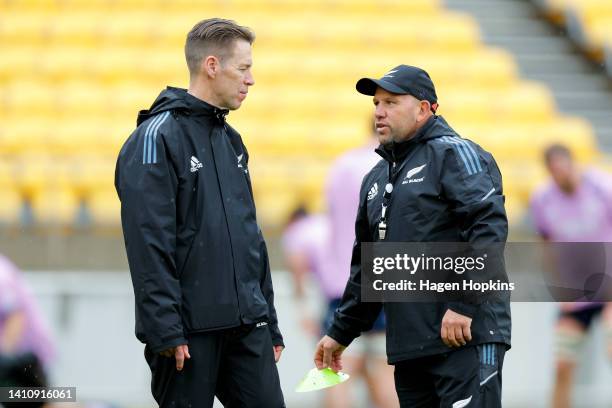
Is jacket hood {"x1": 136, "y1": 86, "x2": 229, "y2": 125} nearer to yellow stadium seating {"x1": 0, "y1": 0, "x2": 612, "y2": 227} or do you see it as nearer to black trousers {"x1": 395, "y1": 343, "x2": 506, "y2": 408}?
black trousers {"x1": 395, "y1": 343, "x2": 506, "y2": 408}

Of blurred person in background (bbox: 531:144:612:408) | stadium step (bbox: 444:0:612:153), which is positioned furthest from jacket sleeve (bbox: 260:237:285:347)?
stadium step (bbox: 444:0:612:153)

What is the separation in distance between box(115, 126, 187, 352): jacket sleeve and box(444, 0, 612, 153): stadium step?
8.50 meters

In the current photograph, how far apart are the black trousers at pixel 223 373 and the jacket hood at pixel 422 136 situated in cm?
83

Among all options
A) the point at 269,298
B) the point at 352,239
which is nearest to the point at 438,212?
the point at 269,298

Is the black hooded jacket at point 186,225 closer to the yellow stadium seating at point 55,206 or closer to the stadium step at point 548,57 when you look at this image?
the yellow stadium seating at point 55,206

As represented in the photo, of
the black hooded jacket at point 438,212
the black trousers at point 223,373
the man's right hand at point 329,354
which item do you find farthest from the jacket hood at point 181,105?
the man's right hand at point 329,354

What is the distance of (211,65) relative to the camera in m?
4.60

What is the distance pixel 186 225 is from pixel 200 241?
8cm

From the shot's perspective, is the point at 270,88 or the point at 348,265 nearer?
the point at 348,265

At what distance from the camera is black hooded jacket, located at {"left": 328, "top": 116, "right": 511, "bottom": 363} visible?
14.3 feet

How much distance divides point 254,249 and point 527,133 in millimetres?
7718

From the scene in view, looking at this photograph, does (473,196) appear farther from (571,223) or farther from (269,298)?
(571,223)

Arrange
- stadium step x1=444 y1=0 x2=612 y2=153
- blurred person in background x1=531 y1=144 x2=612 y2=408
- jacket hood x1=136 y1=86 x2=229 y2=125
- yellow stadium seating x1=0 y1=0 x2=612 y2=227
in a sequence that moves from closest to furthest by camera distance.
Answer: jacket hood x1=136 y1=86 x2=229 y2=125 < blurred person in background x1=531 y1=144 x2=612 y2=408 < yellow stadium seating x1=0 y1=0 x2=612 y2=227 < stadium step x1=444 y1=0 x2=612 y2=153

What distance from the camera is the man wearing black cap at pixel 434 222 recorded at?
4375 mm
